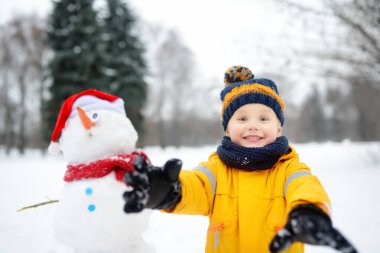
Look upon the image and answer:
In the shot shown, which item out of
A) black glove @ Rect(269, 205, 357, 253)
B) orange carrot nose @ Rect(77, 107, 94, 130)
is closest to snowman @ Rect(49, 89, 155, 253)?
orange carrot nose @ Rect(77, 107, 94, 130)

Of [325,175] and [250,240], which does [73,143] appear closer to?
[250,240]

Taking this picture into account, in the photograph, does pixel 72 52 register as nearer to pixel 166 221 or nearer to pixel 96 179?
pixel 166 221

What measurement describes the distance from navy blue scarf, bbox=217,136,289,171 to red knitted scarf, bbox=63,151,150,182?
1.81 feet

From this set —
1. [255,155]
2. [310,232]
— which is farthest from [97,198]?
[310,232]

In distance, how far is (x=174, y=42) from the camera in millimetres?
22141

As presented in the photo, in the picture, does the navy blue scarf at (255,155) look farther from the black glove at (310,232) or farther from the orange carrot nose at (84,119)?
the orange carrot nose at (84,119)

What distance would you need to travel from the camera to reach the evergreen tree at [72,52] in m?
13.2

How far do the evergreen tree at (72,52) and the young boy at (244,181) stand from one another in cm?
1294

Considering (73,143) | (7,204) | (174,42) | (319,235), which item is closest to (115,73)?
(174,42)

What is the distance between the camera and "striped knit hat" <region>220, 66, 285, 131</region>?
5.38 ft

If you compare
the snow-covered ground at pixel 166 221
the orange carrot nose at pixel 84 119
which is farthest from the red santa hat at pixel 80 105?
the snow-covered ground at pixel 166 221

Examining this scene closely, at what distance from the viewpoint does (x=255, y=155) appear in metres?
1.46

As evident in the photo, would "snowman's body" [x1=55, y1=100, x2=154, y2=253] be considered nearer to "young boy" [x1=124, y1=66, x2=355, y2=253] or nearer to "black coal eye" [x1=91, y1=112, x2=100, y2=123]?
"black coal eye" [x1=91, y1=112, x2=100, y2=123]

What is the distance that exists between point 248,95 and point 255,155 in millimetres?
388
